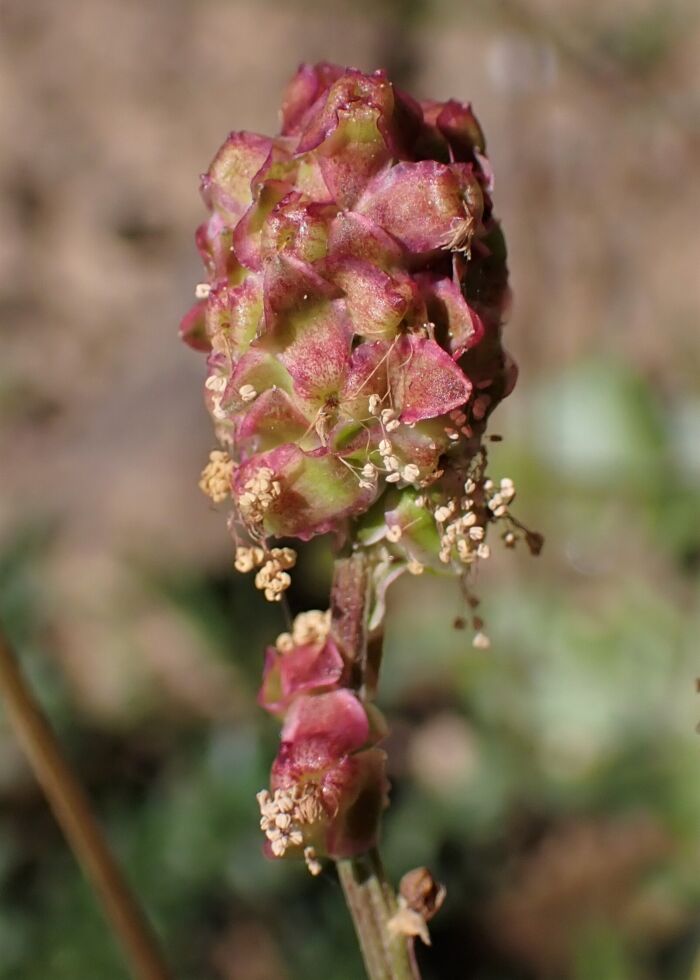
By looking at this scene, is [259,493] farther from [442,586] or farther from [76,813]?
[442,586]

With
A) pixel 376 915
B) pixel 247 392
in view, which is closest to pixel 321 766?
pixel 376 915

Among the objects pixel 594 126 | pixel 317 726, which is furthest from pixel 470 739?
pixel 594 126

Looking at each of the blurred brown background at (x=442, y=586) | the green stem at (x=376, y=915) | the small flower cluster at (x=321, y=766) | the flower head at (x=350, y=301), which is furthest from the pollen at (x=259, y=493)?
the blurred brown background at (x=442, y=586)

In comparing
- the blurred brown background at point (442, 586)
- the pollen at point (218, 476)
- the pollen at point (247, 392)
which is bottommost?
the blurred brown background at point (442, 586)

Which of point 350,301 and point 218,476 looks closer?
point 350,301

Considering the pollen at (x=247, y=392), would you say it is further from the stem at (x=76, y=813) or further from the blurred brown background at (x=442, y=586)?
the blurred brown background at (x=442, y=586)

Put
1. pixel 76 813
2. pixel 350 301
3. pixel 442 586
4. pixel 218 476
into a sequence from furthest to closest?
pixel 442 586 < pixel 76 813 < pixel 218 476 < pixel 350 301

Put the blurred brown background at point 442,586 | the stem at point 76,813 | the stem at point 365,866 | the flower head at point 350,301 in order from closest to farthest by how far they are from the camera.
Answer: the flower head at point 350,301, the stem at point 365,866, the stem at point 76,813, the blurred brown background at point 442,586
